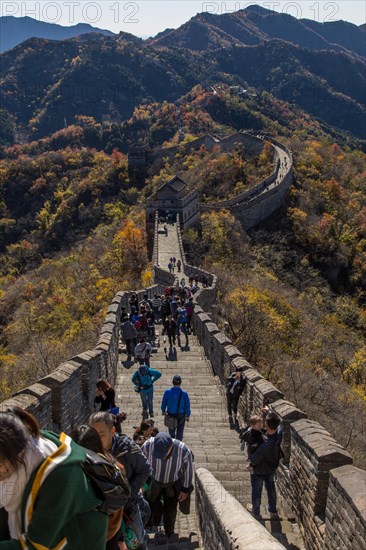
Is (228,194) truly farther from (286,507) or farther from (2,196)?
(286,507)

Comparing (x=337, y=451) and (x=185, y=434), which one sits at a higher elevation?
(x=337, y=451)

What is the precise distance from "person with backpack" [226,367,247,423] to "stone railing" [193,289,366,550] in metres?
0.43

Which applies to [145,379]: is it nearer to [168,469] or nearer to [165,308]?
[168,469]

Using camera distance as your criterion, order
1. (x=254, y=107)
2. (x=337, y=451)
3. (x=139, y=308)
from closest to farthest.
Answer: (x=337, y=451)
(x=139, y=308)
(x=254, y=107)

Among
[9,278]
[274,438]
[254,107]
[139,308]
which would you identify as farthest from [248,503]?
[254,107]

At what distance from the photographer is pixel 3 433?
8.07 ft

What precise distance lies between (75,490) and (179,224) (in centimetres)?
3757

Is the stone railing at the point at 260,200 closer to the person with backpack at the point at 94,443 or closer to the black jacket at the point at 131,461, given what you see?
the black jacket at the point at 131,461

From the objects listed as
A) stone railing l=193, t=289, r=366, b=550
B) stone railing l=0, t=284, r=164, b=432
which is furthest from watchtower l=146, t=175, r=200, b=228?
stone railing l=193, t=289, r=366, b=550

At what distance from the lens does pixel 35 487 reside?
2498 millimetres

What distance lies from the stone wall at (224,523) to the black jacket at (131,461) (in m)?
0.78

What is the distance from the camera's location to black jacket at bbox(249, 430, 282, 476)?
263 inches

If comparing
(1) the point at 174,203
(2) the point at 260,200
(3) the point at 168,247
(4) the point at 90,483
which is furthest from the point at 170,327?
(2) the point at 260,200

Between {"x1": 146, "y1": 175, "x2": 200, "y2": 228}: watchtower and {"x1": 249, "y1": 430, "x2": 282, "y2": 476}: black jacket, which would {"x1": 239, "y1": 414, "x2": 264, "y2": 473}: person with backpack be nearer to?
{"x1": 249, "y1": 430, "x2": 282, "y2": 476}: black jacket
